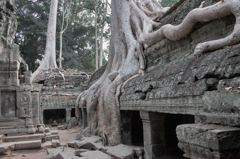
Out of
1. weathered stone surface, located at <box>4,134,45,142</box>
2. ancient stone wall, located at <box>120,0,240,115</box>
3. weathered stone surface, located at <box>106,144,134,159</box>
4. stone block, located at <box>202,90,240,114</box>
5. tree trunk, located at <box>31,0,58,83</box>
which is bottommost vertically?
weathered stone surface, located at <box>106,144,134,159</box>

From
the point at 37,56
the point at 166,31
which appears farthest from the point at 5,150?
the point at 37,56

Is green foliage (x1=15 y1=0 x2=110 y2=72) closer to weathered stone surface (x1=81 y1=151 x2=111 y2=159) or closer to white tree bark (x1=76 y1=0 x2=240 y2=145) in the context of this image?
white tree bark (x1=76 y1=0 x2=240 y2=145)

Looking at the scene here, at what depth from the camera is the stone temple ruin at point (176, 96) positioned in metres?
1.82

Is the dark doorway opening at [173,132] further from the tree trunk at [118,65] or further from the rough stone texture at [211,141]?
the rough stone texture at [211,141]

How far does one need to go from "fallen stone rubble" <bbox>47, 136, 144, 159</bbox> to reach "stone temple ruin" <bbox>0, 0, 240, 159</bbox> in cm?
36

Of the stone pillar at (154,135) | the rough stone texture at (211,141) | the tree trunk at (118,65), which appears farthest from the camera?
the tree trunk at (118,65)

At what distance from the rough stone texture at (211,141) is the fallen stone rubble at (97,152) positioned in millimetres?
2581

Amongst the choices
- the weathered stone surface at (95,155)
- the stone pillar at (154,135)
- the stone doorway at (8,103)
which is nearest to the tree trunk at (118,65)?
the weathered stone surface at (95,155)

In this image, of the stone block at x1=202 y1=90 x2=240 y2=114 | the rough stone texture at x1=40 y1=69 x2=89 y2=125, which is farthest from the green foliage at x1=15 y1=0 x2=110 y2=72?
the stone block at x1=202 y1=90 x2=240 y2=114

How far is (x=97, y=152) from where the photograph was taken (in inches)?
198

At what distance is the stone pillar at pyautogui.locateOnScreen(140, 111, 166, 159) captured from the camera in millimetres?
4137

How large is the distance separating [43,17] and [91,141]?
2237cm

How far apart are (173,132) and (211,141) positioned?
13.7 ft

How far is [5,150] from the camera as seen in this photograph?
561 centimetres
